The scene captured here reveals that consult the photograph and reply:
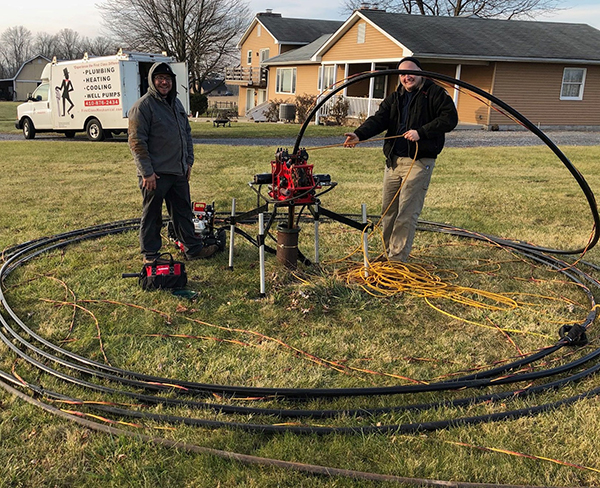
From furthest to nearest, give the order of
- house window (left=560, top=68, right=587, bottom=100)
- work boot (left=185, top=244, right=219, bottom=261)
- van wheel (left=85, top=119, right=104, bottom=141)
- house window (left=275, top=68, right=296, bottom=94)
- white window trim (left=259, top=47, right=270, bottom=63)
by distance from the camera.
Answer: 1. white window trim (left=259, top=47, right=270, bottom=63)
2. house window (left=275, top=68, right=296, bottom=94)
3. house window (left=560, top=68, right=587, bottom=100)
4. van wheel (left=85, top=119, right=104, bottom=141)
5. work boot (left=185, top=244, right=219, bottom=261)

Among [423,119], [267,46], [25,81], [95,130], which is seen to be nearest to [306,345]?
[423,119]

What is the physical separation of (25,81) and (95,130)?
187 ft

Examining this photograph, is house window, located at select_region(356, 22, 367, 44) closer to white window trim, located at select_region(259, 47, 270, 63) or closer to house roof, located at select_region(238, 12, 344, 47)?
house roof, located at select_region(238, 12, 344, 47)

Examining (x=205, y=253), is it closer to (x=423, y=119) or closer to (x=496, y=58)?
(x=423, y=119)

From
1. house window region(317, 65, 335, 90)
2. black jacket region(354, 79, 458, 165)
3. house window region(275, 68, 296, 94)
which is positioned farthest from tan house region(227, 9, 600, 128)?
black jacket region(354, 79, 458, 165)

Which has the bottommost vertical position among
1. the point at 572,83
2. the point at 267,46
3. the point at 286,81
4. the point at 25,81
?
the point at 572,83

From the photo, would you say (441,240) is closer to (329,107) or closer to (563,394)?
(563,394)

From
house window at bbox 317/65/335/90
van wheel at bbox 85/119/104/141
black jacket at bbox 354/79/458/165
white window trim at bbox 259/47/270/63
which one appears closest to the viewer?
black jacket at bbox 354/79/458/165

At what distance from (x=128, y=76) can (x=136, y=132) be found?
12393 mm

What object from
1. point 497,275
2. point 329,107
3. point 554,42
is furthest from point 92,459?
point 554,42

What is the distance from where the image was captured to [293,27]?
36938 mm

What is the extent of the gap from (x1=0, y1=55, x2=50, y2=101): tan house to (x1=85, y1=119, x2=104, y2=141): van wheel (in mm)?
53828

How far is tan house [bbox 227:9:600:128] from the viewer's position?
21562mm

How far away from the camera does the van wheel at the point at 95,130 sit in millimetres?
17312
